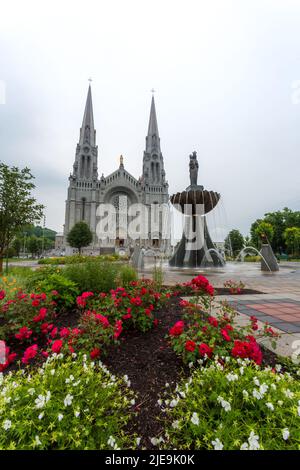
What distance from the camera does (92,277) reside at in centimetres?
451

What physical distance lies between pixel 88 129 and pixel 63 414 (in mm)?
68406

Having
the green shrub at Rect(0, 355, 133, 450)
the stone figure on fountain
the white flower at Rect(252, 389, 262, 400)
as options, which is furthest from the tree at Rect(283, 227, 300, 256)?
the green shrub at Rect(0, 355, 133, 450)

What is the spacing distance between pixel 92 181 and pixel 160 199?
1917 cm

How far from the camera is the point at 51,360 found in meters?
1.93

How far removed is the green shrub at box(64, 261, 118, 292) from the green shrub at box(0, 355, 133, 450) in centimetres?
273

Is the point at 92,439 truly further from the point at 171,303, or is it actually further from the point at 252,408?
the point at 171,303

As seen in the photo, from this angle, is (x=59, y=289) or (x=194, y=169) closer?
(x=59, y=289)

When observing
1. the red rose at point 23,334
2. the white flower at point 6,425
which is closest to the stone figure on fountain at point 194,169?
the red rose at point 23,334

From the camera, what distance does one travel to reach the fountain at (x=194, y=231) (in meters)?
13.1

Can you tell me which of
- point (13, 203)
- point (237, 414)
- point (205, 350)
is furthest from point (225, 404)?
point (13, 203)

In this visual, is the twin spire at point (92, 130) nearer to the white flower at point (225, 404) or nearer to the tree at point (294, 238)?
the tree at point (294, 238)

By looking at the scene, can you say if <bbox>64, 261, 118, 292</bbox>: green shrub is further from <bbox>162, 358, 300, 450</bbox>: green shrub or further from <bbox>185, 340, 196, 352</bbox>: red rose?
<bbox>162, 358, 300, 450</bbox>: green shrub

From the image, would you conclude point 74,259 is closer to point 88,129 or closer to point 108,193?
point 108,193
